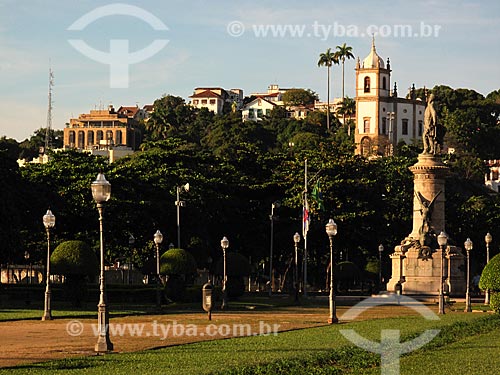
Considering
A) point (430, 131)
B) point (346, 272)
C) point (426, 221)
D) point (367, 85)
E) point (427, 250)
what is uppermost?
point (367, 85)

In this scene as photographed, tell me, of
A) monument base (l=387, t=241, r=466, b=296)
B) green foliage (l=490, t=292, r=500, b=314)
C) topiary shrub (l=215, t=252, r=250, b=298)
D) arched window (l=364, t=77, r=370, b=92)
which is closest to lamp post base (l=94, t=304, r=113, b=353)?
green foliage (l=490, t=292, r=500, b=314)

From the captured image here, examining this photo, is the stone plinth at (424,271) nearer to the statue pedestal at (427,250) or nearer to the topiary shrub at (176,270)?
the statue pedestal at (427,250)

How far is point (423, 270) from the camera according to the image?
72.1 metres

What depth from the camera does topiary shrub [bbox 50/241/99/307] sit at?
5666cm

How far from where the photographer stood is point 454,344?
114 ft

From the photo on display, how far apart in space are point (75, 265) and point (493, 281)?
67.3 feet

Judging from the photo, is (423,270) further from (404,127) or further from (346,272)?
(404,127)

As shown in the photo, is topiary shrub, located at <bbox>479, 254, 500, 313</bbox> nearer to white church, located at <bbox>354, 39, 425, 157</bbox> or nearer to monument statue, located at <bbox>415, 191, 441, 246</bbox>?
monument statue, located at <bbox>415, 191, 441, 246</bbox>

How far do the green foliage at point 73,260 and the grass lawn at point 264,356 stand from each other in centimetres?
1993

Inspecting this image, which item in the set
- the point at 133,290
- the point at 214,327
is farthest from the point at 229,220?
the point at 214,327

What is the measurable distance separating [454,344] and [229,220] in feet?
186

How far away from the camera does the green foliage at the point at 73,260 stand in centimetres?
5662

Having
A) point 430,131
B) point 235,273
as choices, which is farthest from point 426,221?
point 235,273

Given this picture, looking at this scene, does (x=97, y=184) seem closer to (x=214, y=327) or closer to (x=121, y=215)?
(x=214, y=327)
